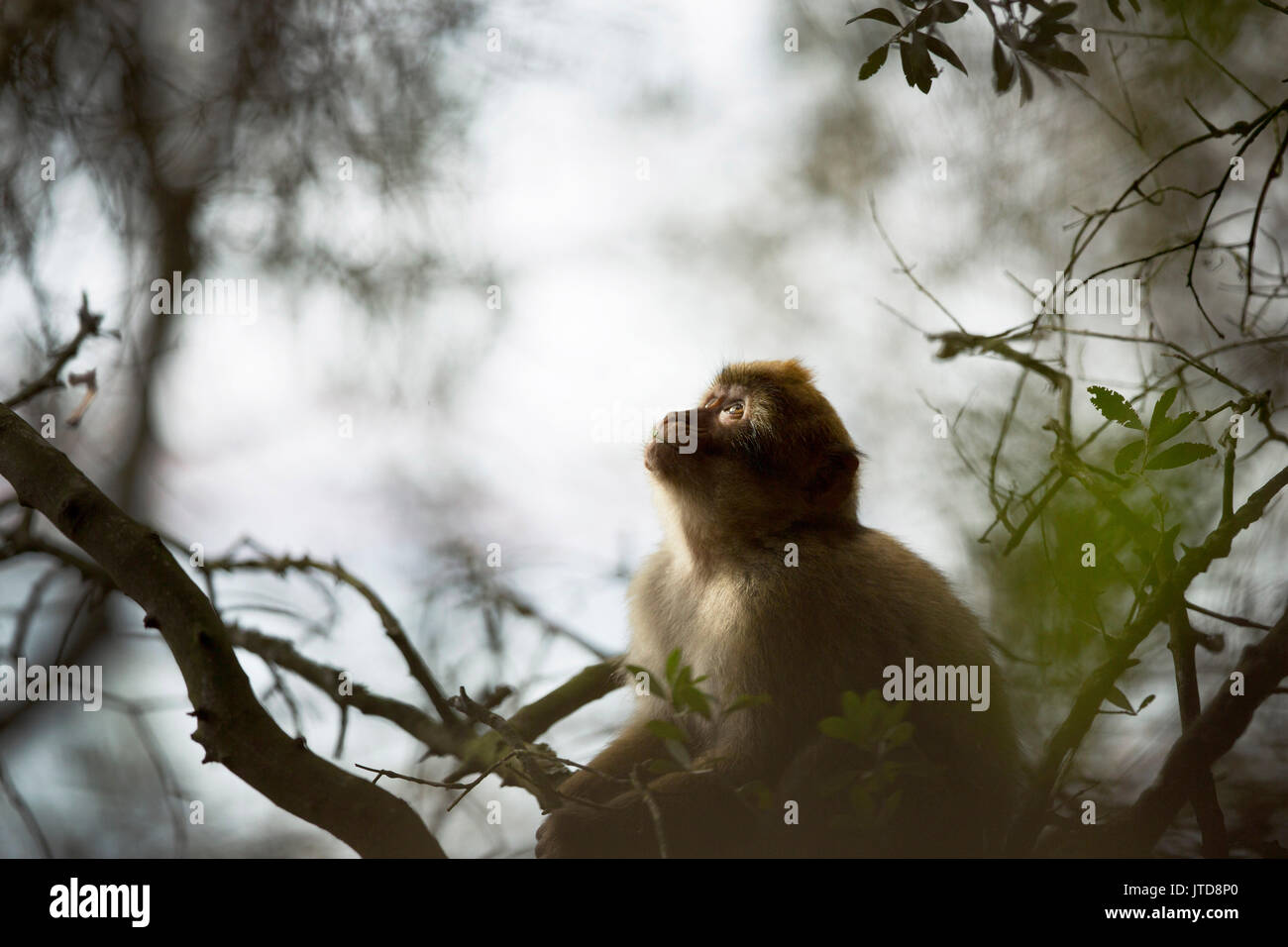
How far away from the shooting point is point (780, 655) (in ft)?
9.04

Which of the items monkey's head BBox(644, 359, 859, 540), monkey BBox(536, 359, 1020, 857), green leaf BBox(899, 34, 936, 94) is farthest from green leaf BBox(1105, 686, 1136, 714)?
green leaf BBox(899, 34, 936, 94)

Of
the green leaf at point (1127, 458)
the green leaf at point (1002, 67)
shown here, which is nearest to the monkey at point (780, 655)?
the green leaf at point (1127, 458)

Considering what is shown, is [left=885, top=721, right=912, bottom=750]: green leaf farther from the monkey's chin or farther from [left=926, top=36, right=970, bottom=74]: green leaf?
[left=926, top=36, right=970, bottom=74]: green leaf

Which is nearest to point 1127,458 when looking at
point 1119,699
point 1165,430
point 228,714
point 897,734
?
point 1165,430

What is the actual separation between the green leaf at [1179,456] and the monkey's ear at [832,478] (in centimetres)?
99

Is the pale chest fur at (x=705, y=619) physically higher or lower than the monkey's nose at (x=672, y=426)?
lower

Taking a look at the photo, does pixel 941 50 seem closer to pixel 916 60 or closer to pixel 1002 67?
pixel 916 60

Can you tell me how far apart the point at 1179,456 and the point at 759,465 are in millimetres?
1178

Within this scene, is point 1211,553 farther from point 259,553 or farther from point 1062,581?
point 259,553

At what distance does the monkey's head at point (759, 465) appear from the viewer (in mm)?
3039

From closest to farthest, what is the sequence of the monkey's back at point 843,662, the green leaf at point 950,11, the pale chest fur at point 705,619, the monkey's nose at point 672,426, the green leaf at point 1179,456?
the green leaf at point 1179,456 → the green leaf at point 950,11 → the monkey's back at point 843,662 → the pale chest fur at point 705,619 → the monkey's nose at point 672,426

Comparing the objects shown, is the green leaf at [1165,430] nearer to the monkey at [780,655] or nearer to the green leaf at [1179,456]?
the green leaf at [1179,456]

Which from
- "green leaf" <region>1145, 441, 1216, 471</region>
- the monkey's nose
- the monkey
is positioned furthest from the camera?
the monkey's nose

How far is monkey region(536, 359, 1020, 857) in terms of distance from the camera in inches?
97.0
